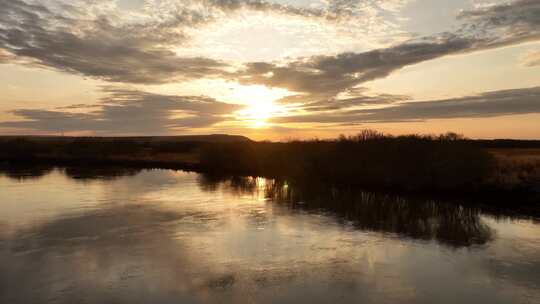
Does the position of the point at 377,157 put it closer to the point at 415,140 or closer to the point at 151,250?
the point at 415,140

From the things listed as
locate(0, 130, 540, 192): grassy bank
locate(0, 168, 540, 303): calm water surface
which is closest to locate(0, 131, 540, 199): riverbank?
locate(0, 130, 540, 192): grassy bank

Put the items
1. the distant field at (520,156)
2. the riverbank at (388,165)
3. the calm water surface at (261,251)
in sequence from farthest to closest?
the distant field at (520,156) < the riverbank at (388,165) < the calm water surface at (261,251)

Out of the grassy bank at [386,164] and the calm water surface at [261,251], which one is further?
the grassy bank at [386,164]

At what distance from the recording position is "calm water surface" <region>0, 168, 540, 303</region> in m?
10.9

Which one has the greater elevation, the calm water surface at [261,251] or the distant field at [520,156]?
the distant field at [520,156]

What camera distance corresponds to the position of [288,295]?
1070cm

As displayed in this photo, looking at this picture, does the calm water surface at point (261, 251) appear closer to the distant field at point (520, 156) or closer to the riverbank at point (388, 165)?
the riverbank at point (388, 165)

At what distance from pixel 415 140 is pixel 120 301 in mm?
29463

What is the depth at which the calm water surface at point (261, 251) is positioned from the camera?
10914 mm

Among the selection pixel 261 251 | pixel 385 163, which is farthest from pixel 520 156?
pixel 261 251

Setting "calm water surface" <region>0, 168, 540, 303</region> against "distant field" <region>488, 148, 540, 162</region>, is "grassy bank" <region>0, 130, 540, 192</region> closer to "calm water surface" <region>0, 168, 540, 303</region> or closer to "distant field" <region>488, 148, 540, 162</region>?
"calm water surface" <region>0, 168, 540, 303</region>

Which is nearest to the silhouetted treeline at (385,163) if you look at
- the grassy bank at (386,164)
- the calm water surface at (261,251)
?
the grassy bank at (386,164)

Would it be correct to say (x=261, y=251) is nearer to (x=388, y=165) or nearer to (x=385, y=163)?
(x=388, y=165)

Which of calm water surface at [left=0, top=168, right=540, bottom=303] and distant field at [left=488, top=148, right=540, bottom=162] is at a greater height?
distant field at [left=488, top=148, right=540, bottom=162]
